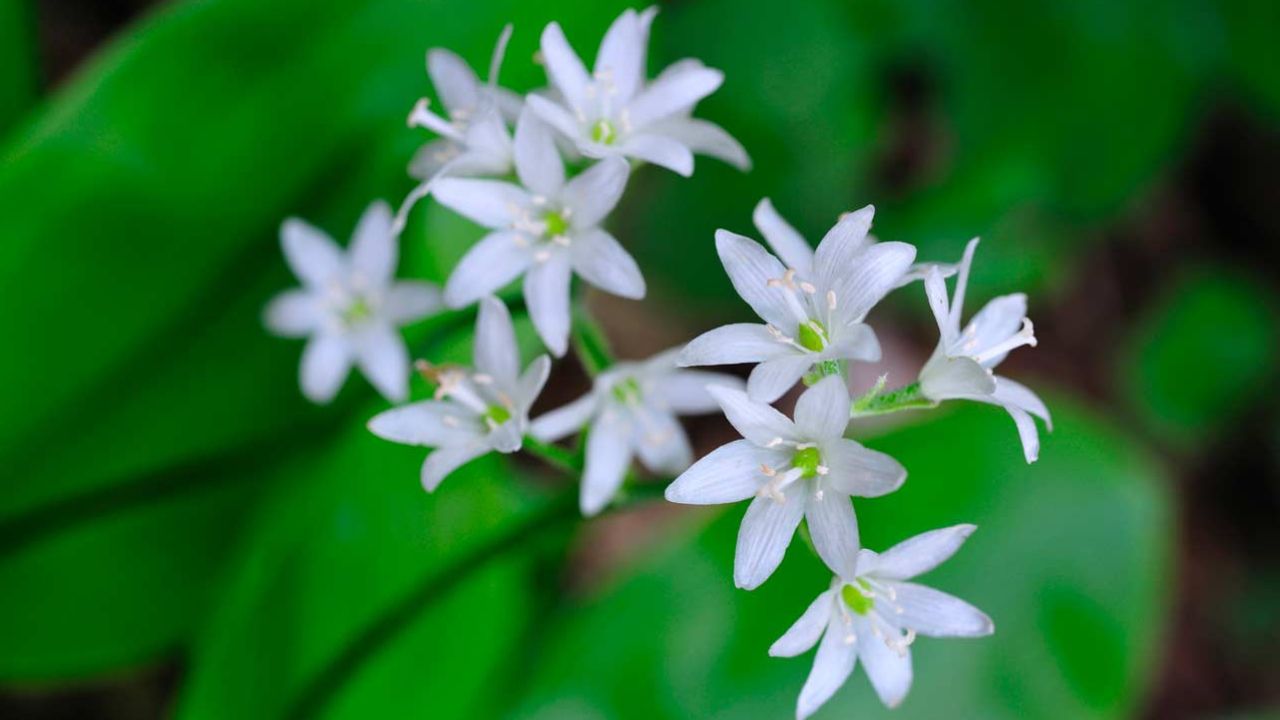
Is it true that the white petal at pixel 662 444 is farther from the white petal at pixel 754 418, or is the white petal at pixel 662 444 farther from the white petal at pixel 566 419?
the white petal at pixel 754 418

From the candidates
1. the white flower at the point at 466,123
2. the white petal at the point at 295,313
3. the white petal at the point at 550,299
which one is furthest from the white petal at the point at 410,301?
the white petal at the point at 550,299

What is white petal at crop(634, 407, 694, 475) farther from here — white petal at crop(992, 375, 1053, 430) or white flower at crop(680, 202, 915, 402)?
white petal at crop(992, 375, 1053, 430)

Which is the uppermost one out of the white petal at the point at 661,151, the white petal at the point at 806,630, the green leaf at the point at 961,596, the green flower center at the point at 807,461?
the white petal at the point at 661,151

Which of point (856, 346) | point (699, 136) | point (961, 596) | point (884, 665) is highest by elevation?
point (699, 136)

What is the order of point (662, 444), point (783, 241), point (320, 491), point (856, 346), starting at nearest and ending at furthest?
point (856, 346) → point (783, 241) → point (662, 444) → point (320, 491)

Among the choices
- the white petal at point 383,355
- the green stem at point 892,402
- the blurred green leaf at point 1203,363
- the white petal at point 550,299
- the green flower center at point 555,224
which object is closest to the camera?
the green stem at point 892,402

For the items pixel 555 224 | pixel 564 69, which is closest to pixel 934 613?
pixel 555 224

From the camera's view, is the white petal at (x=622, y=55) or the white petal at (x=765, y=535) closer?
the white petal at (x=765, y=535)

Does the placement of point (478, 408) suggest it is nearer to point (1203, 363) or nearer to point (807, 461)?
point (807, 461)
